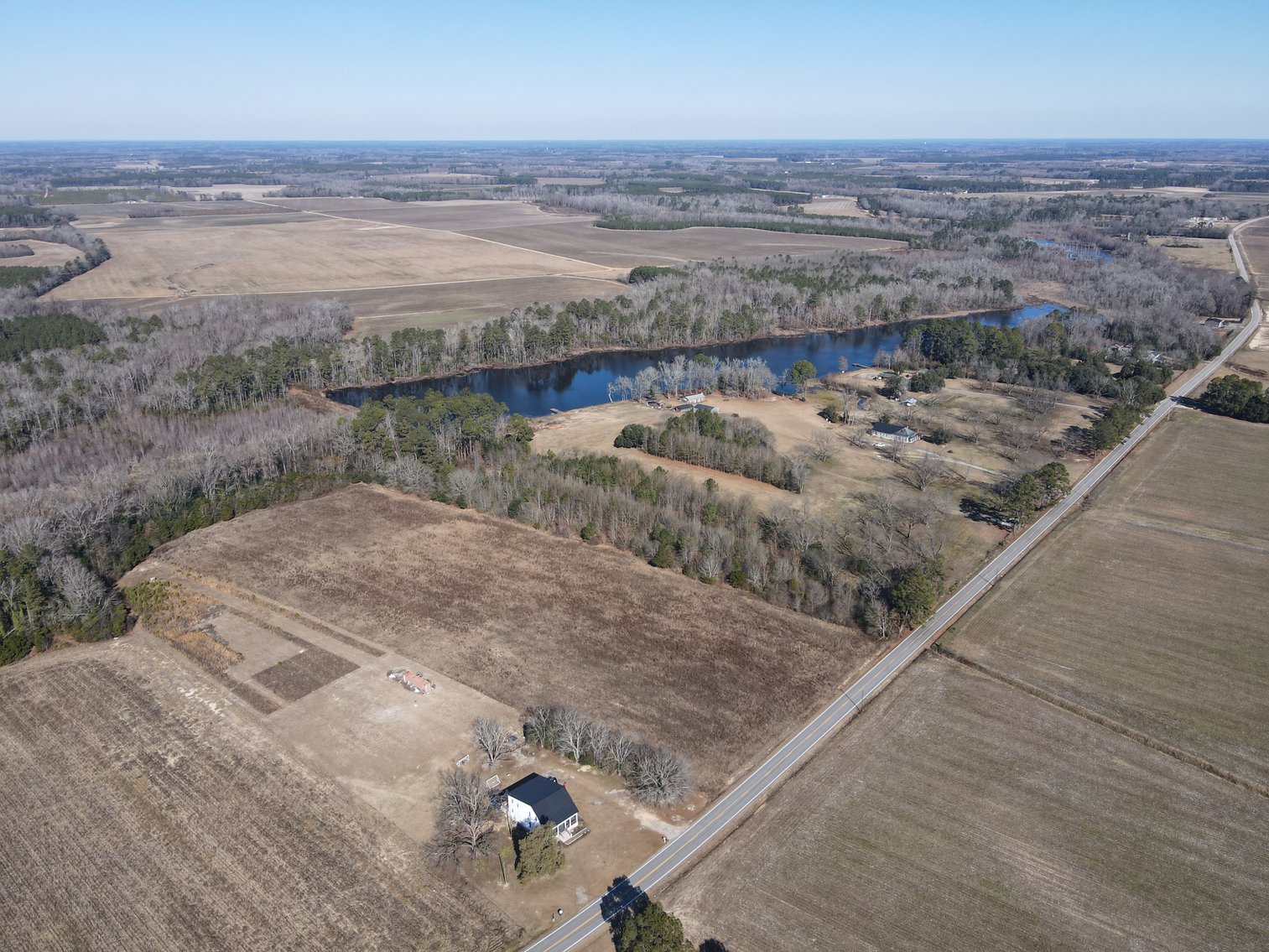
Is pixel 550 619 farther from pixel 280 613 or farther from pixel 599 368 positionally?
pixel 599 368

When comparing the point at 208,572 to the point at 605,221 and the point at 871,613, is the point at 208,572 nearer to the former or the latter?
the point at 871,613

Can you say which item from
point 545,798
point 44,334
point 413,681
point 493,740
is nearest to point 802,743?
point 545,798

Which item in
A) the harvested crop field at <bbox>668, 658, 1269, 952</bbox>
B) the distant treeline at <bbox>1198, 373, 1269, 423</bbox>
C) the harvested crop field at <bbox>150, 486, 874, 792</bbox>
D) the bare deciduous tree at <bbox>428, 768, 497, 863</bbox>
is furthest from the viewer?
the distant treeline at <bbox>1198, 373, 1269, 423</bbox>

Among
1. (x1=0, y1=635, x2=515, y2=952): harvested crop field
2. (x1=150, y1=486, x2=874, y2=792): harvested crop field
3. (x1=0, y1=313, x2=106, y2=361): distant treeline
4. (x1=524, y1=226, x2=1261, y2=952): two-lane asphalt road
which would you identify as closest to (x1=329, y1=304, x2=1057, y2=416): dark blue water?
(x1=150, y1=486, x2=874, y2=792): harvested crop field

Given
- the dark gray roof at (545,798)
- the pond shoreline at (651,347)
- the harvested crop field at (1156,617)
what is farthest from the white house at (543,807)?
the pond shoreline at (651,347)

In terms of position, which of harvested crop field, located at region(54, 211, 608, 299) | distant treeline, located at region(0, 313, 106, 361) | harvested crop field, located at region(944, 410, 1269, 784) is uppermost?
harvested crop field, located at region(54, 211, 608, 299)

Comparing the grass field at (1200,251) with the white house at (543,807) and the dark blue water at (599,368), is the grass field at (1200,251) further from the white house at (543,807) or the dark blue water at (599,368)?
the white house at (543,807)

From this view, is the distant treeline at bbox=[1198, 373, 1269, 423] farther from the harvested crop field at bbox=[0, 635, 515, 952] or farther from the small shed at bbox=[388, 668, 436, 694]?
the harvested crop field at bbox=[0, 635, 515, 952]
